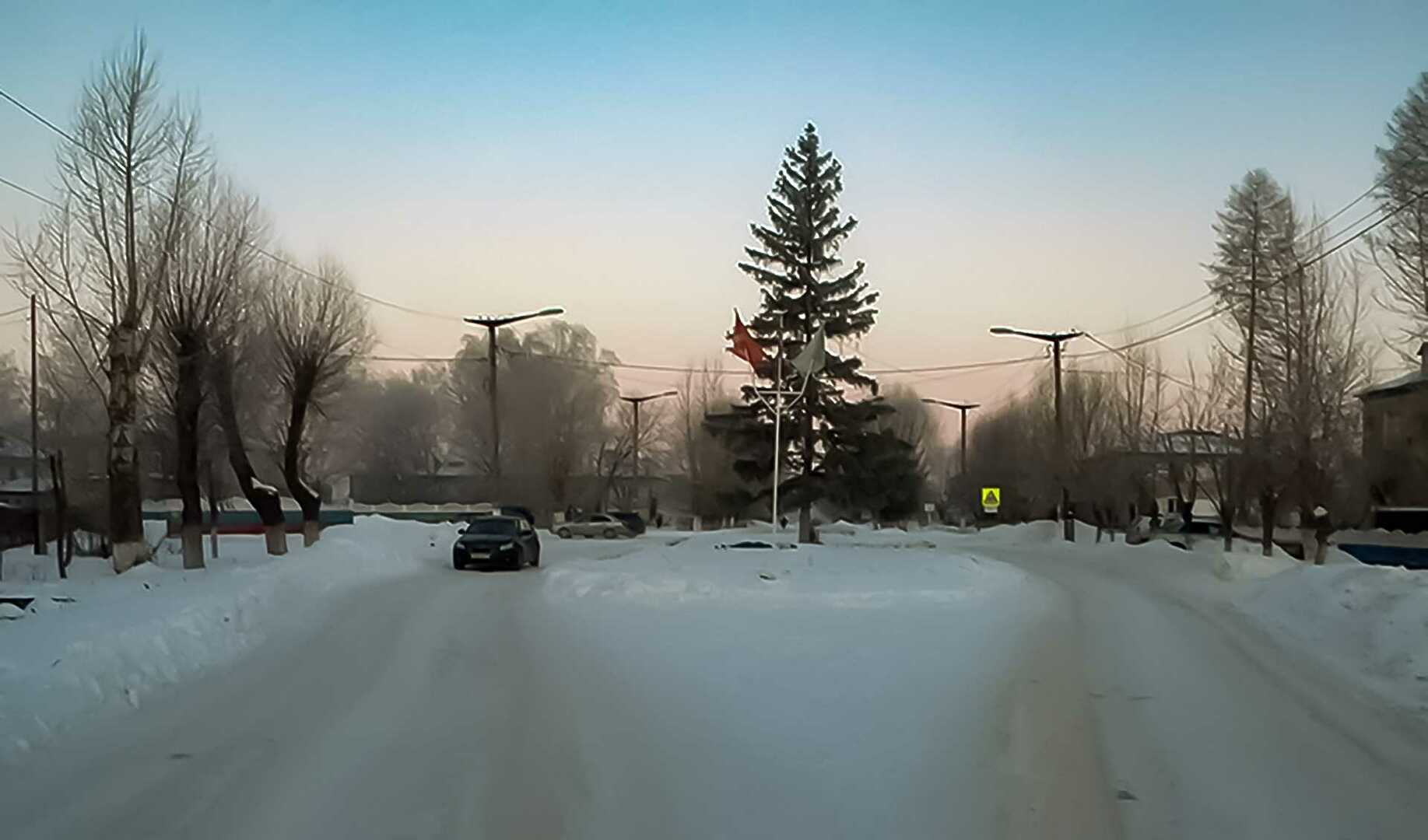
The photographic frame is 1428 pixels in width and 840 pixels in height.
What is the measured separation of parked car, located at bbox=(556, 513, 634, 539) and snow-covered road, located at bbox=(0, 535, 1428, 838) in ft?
131

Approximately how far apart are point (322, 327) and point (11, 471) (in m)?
45.4

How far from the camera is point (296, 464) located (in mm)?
34375

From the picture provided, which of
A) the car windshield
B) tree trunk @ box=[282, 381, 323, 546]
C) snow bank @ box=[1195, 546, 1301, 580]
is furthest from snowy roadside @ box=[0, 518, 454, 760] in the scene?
snow bank @ box=[1195, 546, 1301, 580]

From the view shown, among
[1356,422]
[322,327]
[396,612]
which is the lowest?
[396,612]

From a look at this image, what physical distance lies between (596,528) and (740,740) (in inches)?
1927

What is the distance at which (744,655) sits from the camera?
13.4 meters

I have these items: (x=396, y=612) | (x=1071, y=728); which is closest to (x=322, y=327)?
(x=396, y=612)

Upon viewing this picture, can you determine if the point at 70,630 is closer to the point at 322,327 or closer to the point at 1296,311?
the point at 322,327

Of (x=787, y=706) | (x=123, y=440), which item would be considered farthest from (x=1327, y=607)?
(x=123, y=440)

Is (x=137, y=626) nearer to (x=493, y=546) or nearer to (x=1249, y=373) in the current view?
(x=493, y=546)

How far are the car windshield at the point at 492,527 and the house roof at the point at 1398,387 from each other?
79.1ft

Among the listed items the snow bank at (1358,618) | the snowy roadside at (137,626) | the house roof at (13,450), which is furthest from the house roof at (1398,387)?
the house roof at (13,450)

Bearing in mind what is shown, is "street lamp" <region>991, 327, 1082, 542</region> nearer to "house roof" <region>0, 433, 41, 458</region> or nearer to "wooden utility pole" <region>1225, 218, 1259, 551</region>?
"wooden utility pole" <region>1225, 218, 1259, 551</region>

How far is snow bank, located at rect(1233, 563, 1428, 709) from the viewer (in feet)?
43.0
